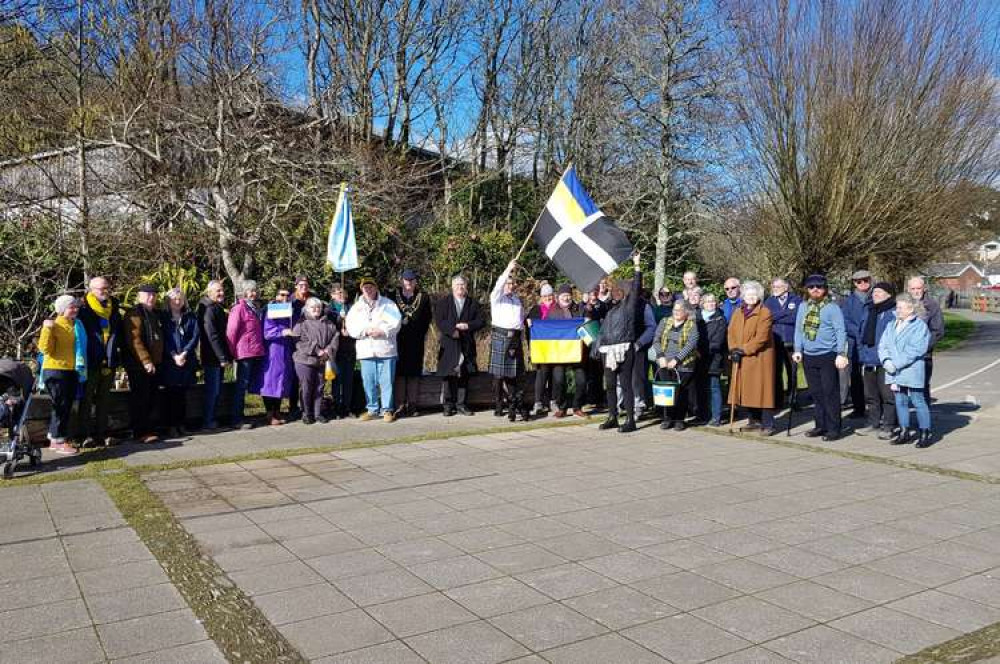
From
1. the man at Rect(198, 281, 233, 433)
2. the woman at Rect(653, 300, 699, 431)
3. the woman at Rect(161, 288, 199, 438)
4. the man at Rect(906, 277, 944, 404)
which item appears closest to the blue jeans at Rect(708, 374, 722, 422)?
the woman at Rect(653, 300, 699, 431)

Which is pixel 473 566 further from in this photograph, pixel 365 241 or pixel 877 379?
pixel 365 241

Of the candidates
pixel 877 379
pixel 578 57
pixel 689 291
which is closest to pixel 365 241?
pixel 689 291

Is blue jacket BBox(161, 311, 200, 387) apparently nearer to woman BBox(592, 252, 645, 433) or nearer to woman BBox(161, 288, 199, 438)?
woman BBox(161, 288, 199, 438)

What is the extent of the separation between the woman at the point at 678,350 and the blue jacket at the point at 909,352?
7.05 feet

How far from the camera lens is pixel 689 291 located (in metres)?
11.5

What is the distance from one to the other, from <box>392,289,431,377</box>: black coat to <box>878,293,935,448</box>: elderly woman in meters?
5.53

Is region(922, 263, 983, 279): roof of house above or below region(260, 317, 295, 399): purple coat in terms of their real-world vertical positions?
above

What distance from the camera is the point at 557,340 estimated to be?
35.5 ft

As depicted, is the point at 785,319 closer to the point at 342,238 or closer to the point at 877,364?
the point at 877,364

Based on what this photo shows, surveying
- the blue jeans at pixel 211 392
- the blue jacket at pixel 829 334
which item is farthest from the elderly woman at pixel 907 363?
the blue jeans at pixel 211 392

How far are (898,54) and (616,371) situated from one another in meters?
13.7

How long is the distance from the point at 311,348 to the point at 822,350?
5935 millimetres

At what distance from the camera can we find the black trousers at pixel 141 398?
29.5 feet

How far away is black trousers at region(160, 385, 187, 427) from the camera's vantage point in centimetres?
936
